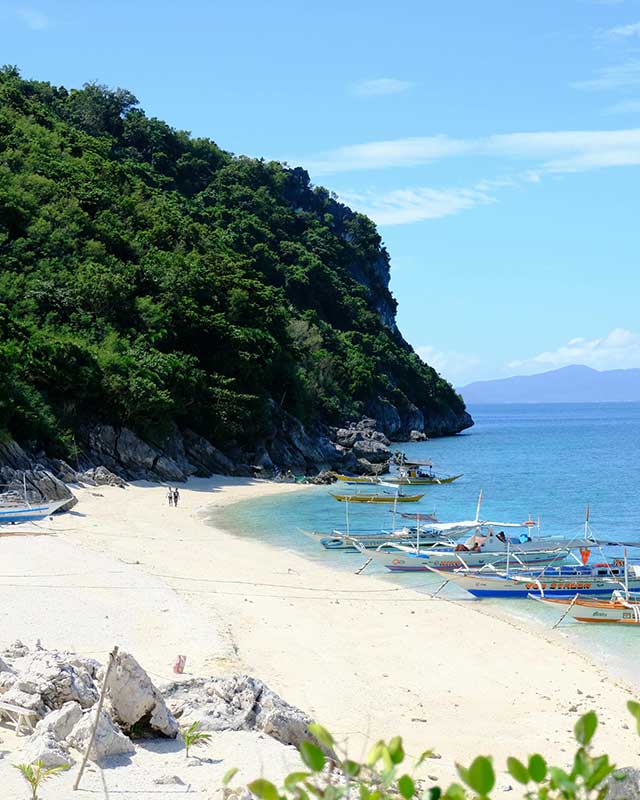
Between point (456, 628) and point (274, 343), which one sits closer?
point (456, 628)

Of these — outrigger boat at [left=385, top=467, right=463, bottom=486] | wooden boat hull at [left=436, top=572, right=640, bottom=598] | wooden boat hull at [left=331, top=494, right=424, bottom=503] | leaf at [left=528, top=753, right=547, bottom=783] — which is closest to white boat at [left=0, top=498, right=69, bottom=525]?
wooden boat hull at [left=436, top=572, right=640, bottom=598]

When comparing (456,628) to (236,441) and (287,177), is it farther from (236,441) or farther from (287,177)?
(287,177)

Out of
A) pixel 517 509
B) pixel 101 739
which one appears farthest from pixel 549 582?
pixel 517 509

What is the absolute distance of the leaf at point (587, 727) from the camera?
3170 millimetres

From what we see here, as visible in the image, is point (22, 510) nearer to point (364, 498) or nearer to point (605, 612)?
point (605, 612)

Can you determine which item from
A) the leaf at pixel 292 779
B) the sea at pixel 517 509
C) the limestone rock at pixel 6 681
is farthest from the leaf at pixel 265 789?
the sea at pixel 517 509

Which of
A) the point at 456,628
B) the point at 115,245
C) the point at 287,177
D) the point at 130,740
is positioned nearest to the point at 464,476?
the point at 115,245

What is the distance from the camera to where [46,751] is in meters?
9.48

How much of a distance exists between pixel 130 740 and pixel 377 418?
8769 cm

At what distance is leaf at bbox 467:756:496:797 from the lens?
3.04 m

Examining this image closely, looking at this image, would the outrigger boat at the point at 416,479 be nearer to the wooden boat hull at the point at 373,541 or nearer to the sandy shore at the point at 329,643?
the wooden boat hull at the point at 373,541

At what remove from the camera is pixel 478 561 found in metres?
28.4

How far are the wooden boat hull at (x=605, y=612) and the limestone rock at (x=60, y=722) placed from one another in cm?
1471

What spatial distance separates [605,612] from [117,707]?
47.4ft
